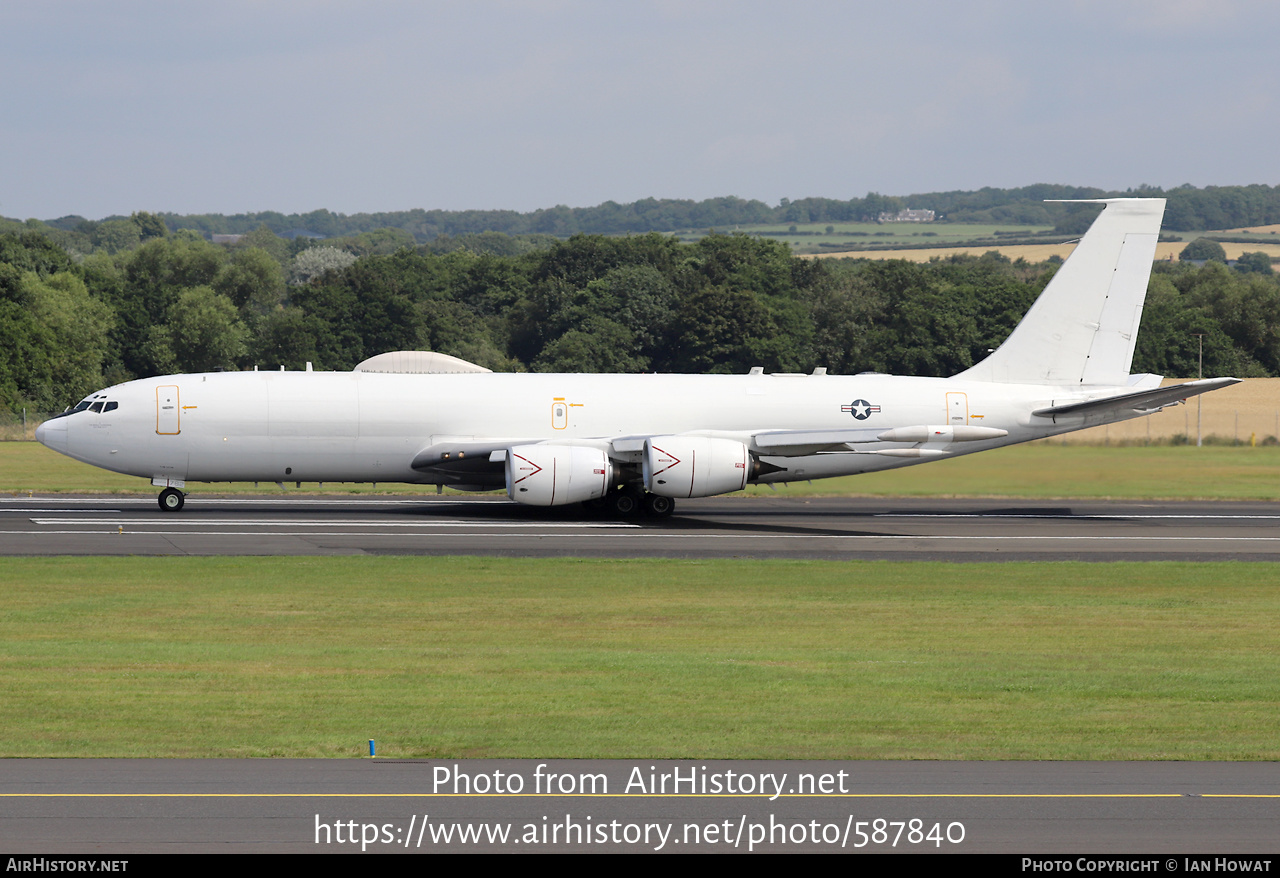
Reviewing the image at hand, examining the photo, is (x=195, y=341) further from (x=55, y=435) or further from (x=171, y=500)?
(x=55, y=435)

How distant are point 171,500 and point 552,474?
1242 centimetres

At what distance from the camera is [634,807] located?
12484 millimetres

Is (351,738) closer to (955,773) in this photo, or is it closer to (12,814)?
(12,814)

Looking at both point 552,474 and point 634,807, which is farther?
point 552,474

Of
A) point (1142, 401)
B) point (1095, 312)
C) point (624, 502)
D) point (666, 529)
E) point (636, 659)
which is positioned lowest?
point (666, 529)

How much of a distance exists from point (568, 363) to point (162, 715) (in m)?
99.9

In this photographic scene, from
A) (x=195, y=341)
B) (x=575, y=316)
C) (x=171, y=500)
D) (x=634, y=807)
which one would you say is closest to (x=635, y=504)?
(x=171, y=500)

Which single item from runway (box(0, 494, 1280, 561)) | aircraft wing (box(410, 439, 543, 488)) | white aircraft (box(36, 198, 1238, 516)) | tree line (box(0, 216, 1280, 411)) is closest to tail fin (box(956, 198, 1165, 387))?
white aircraft (box(36, 198, 1238, 516))

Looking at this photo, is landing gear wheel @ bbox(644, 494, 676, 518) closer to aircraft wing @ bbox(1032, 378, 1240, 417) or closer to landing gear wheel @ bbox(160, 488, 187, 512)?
aircraft wing @ bbox(1032, 378, 1240, 417)

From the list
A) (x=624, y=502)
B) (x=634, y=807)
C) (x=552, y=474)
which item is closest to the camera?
(x=634, y=807)

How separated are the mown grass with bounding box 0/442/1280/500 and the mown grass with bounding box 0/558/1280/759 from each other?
46.8 ft

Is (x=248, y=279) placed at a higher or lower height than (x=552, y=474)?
higher
